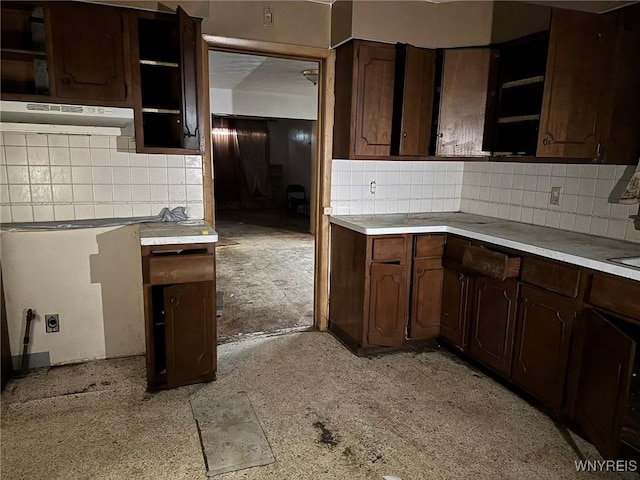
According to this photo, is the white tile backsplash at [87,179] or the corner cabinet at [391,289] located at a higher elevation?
the white tile backsplash at [87,179]

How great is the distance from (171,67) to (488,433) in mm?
2673

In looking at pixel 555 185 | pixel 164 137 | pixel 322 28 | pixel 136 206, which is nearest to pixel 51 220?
pixel 136 206

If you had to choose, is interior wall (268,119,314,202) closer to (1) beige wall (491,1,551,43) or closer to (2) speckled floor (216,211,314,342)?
(2) speckled floor (216,211,314,342)

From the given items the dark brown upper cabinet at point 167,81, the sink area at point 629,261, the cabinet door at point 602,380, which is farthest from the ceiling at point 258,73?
the cabinet door at point 602,380

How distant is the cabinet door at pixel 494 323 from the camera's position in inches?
97.9

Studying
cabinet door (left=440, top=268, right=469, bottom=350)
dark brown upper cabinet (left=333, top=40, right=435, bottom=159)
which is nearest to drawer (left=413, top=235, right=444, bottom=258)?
cabinet door (left=440, top=268, right=469, bottom=350)

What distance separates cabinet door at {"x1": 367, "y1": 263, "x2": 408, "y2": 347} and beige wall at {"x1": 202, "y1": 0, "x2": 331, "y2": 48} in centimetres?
170

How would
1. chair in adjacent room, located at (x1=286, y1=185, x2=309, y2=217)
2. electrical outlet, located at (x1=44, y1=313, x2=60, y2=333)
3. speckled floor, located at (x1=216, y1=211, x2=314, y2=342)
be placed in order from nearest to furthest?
1. electrical outlet, located at (x1=44, y1=313, x2=60, y2=333)
2. speckled floor, located at (x1=216, y1=211, x2=314, y2=342)
3. chair in adjacent room, located at (x1=286, y1=185, x2=309, y2=217)

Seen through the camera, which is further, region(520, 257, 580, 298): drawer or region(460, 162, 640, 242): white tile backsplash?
region(460, 162, 640, 242): white tile backsplash

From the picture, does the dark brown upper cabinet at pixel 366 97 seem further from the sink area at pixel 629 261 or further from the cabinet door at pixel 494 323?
the sink area at pixel 629 261

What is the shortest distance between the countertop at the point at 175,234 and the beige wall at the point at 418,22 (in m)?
1.64

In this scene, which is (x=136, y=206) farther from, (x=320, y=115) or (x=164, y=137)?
(x=320, y=115)

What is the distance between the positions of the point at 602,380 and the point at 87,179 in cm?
300

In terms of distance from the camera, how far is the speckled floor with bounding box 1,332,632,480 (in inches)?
75.5
